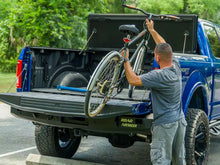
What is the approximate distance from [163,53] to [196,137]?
146cm

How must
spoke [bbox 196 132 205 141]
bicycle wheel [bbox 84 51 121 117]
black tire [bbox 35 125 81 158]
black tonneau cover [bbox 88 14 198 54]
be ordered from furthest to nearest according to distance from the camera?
black tonneau cover [bbox 88 14 198 54] → black tire [bbox 35 125 81 158] → spoke [bbox 196 132 205 141] → bicycle wheel [bbox 84 51 121 117]

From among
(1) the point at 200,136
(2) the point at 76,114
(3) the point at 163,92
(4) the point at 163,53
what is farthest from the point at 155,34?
(1) the point at 200,136

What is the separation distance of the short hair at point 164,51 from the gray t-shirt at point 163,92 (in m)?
0.13

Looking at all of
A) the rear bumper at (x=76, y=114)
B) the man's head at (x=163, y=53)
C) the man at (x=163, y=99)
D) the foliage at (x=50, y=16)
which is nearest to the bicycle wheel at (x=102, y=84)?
the rear bumper at (x=76, y=114)

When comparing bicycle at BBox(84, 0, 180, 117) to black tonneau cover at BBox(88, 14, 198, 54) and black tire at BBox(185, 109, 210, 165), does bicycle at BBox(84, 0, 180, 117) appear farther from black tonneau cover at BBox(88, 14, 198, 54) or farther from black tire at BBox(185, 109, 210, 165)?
black tonneau cover at BBox(88, 14, 198, 54)

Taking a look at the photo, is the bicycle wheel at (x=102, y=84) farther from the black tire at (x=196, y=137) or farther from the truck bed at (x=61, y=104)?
the black tire at (x=196, y=137)

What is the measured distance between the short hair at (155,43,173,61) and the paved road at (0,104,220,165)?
8.10 ft

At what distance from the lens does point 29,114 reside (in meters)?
4.91

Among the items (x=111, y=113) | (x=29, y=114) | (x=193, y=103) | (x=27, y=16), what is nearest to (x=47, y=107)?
(x=29, y=114)

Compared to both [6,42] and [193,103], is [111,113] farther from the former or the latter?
[6,42]

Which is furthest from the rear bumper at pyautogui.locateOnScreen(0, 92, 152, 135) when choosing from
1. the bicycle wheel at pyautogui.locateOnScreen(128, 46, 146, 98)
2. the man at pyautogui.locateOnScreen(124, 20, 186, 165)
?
the bicycle wheel at pyautogui.locateOnScreen(128, 46, 146, 98)

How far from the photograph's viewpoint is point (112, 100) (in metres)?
4.67

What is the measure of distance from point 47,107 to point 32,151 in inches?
94.5

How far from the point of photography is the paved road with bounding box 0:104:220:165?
627 centimetres
